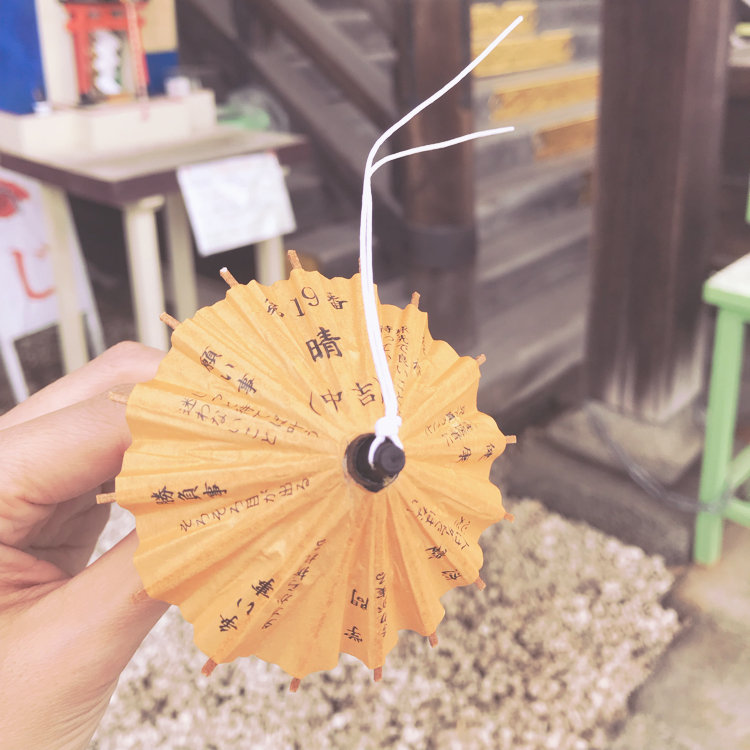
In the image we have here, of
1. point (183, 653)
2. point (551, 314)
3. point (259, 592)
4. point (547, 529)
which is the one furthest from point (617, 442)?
point (259, 592)

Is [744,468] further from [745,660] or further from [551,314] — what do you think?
[551,314]

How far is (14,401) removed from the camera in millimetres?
3408

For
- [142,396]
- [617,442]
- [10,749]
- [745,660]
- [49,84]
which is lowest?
[745,660]

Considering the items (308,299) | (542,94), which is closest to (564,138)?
(542,94)

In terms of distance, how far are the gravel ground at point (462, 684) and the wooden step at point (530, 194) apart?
206 cm

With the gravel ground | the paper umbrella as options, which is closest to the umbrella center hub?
the paper umbrella

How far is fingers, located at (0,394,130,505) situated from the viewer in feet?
3.31

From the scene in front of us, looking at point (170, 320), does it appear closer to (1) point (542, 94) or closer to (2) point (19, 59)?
(2) point (19, 59)

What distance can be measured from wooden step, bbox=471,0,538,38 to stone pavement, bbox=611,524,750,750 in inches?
131

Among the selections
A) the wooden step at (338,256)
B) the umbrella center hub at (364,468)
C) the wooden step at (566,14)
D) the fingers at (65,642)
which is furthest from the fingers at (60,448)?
the wooden step at (566,14)

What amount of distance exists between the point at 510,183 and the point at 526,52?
3.60ft

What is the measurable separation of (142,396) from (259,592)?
24cm

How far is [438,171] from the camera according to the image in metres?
3.02

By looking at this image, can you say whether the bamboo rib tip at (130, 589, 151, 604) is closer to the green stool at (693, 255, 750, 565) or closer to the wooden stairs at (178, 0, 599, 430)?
the green stool at (693, 255, 750, 565)
